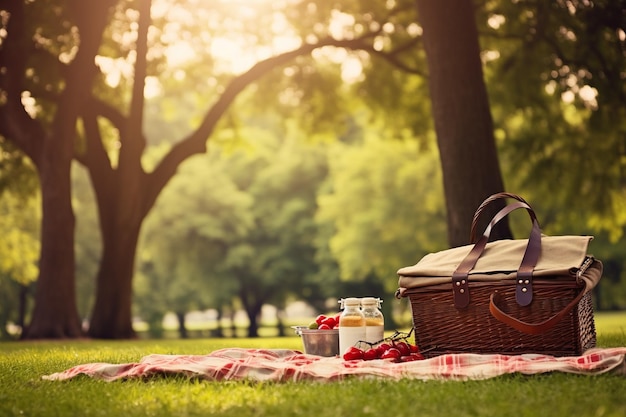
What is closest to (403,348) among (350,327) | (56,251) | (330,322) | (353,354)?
(353,354)

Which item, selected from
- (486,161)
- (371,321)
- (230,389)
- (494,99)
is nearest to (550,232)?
(494,99)

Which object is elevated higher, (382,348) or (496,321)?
(496,321)

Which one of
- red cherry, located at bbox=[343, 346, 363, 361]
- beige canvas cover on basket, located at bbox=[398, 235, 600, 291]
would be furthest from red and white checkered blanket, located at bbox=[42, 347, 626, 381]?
beige canvas cover on basket, located at bbox=[398, 235, 600, 291]

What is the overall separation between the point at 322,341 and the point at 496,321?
1.54 metres

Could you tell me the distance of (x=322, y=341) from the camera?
6.96 meters

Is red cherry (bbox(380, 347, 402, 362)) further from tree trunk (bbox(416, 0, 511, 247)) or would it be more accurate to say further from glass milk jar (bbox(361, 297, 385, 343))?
tree trunk (bbox(416, 0, 511, 247))

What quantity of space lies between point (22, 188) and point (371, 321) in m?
14.8

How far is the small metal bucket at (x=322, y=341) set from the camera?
693cm

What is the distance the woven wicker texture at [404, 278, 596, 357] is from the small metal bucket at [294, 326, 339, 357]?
2.50 feet

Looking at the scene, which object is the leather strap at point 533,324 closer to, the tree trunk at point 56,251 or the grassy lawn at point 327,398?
the grassy lawn at point 327,398

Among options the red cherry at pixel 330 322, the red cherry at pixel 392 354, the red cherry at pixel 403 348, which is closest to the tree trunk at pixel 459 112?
the red cherry at pixel 330 322

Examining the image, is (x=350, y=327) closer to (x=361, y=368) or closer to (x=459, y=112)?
(x=361, y=368)

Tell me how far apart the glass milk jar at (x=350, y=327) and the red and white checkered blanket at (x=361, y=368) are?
339 mm

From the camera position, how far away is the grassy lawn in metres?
4.19
